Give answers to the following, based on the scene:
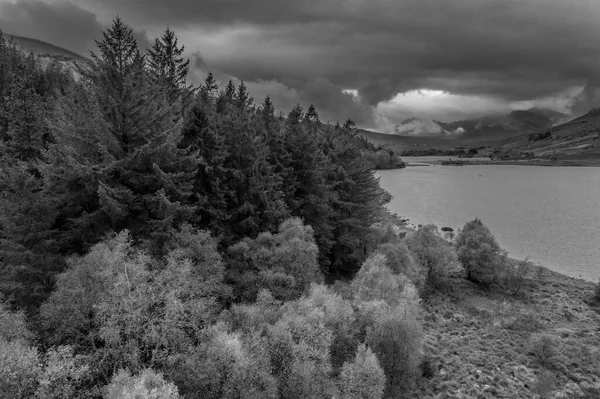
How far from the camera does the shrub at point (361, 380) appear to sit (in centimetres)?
2109

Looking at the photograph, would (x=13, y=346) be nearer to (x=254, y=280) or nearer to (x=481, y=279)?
(x=254, y=280)

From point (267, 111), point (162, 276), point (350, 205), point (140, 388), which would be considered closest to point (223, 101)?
point (267, 111)

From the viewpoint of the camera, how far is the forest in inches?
679

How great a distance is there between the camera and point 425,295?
160 ft

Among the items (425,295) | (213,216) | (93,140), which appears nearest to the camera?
(93,140)

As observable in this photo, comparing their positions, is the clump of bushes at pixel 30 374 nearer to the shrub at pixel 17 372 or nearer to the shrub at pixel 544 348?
the shrub at pixel 17 372

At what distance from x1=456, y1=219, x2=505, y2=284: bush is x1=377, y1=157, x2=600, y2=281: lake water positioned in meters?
14.0

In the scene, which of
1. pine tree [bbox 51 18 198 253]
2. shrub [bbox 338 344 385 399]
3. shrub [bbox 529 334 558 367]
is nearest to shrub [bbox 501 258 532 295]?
shrub [bbox 529 334 558 367]

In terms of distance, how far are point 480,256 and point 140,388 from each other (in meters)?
49.0

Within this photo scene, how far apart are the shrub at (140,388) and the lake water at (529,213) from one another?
62.3 metres

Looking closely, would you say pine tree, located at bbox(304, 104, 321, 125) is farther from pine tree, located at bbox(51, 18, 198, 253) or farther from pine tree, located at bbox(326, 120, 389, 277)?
pine tree, located at bbox(51, 18, 198, 253)

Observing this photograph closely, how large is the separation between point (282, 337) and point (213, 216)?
45.9 feet

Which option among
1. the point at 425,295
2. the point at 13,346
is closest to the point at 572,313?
the point at 425,295

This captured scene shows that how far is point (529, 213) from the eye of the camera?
88062 millimetres
